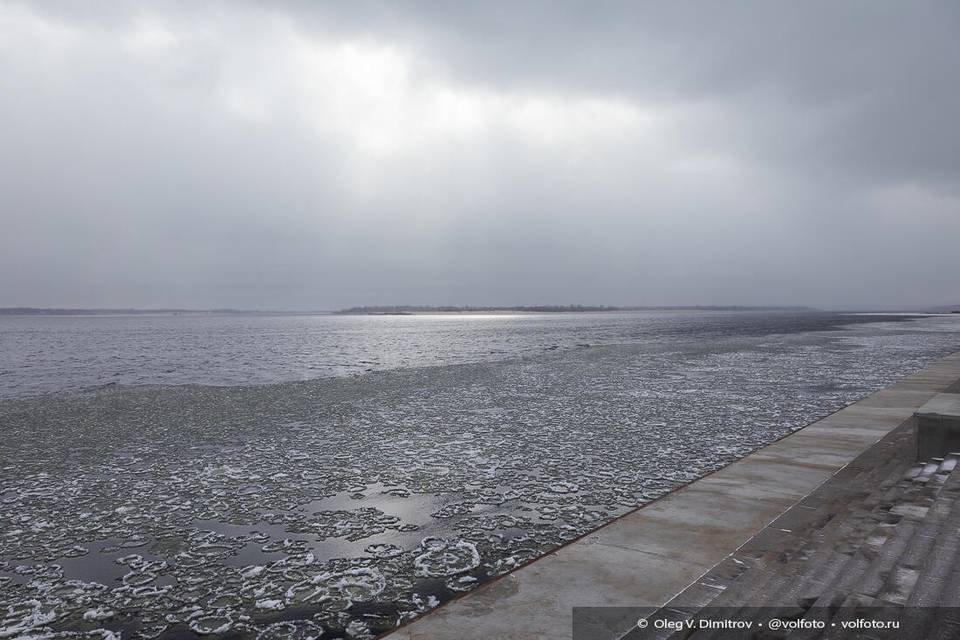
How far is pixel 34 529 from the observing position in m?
7.83

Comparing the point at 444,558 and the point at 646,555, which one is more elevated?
the point at 646,555

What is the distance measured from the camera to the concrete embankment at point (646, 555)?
4.53 meters

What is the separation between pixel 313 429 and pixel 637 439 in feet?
27.0

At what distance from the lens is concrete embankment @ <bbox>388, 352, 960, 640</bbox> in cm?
453

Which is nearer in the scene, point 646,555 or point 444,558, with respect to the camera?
point 646,555

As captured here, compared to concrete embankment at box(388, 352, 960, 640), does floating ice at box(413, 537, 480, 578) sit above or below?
below

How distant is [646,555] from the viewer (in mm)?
5652

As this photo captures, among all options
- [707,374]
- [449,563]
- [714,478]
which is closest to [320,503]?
[449,563]

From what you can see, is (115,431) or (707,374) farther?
(707,374)

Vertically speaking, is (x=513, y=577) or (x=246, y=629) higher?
(x=513, y=577)

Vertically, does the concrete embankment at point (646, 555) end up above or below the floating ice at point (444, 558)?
above

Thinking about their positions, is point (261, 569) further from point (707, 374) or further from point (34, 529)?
point (707, 374)

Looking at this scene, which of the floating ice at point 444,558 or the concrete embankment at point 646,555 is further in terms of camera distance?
the floating ice at point 444,558

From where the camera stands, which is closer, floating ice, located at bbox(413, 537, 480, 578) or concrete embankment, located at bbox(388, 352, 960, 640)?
concrete embankment, located at bbox(388, 352, 960, 640)
